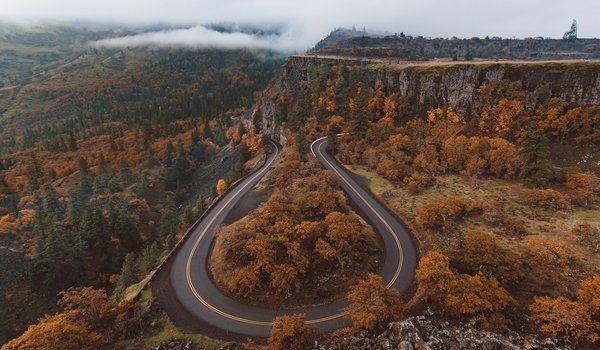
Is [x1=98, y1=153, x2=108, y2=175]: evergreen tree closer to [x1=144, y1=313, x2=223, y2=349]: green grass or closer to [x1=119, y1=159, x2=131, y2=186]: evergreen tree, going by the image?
[x1=119, y1=159, x2=131, y2=186]: evergreen tree

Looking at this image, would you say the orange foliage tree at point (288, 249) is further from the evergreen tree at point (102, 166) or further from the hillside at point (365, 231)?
the evergreen tree at point (102, 166)

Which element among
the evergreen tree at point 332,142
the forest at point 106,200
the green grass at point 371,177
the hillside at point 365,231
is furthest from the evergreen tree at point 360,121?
the forest at point 106,200

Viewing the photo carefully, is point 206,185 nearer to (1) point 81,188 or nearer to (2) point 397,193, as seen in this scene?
(1) point 81,188

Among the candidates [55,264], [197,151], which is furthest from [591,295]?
[197,151]

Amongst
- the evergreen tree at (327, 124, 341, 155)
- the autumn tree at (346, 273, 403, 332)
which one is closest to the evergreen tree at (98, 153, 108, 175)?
the evergreen tree at (327, 124, 341, 155)

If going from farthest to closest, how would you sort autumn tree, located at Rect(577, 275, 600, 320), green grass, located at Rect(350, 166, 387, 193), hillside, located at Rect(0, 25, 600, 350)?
green grass, located at Rect(350, 166, 387, 193) < hillside, located at Rect(0, 25, 600, 350) < autumn tree, located at Rect(577, 275, 600, 320)

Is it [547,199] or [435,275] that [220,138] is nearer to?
[547,199]
